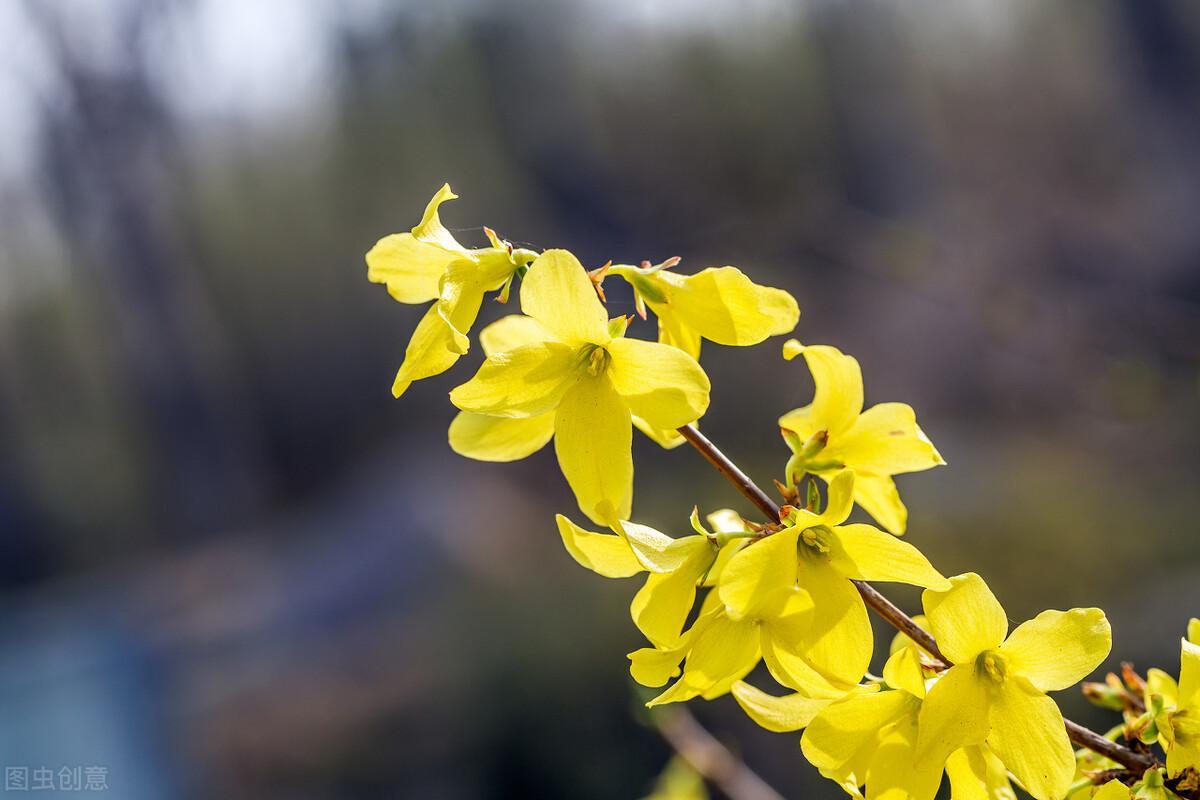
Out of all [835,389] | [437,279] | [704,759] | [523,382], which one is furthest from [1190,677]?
[704,759]

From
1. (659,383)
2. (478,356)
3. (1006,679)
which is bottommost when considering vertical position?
(478,356)

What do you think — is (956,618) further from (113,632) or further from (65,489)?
(65,489)

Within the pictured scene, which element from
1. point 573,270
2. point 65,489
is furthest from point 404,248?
point 65,489

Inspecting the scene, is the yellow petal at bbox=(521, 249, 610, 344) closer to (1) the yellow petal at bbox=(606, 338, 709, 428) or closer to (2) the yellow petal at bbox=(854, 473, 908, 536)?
(1) the yellow petal at bbox=(606, 338, 709, 428)

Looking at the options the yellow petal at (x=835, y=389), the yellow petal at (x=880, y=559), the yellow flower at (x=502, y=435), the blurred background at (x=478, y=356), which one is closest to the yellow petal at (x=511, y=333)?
the yellow flower at (x=502, y=435)

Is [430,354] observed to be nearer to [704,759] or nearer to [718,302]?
[718,302]

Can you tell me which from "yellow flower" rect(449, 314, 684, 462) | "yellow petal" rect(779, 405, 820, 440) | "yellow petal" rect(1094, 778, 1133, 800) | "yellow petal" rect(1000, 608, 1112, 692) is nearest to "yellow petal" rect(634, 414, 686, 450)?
"yellow flower" rect(449, 314, 684, 462)

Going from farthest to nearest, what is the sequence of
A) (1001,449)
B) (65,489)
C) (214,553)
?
(65,489) < (214,553) < (1001,449)
